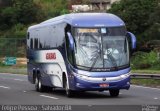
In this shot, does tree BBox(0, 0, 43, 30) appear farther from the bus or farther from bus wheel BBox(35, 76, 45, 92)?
the bus

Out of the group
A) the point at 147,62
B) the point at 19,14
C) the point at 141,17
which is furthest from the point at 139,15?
the point at 19,14

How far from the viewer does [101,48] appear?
25.2 metres

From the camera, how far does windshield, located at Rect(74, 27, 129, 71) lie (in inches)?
985

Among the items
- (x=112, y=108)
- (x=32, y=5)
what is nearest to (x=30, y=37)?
(x=112, y=108)

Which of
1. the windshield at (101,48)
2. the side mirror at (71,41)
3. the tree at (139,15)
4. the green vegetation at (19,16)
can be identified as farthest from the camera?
the green vegetation at (19,16)

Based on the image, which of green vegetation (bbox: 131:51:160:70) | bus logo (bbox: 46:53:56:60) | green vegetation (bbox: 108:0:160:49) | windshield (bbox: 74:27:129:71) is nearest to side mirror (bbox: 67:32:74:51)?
windshield (bbox: 74:27:129:71)

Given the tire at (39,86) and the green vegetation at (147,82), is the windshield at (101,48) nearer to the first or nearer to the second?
the tire at (39,86)

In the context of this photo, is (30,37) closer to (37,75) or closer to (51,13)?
(37,75)

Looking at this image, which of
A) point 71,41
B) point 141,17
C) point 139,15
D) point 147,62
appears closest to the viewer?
point 71,41

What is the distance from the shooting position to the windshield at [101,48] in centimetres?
2503

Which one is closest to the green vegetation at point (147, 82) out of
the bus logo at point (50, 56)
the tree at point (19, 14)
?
the bus logo at point (50, 56)

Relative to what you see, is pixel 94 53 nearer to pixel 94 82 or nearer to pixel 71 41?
pixel 71 41

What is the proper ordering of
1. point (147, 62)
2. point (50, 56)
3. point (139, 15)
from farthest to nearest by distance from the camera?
point (139, 15)
point (147, 62)
point (50, 56)

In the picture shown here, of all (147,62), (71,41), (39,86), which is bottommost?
(147,62)
